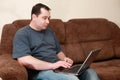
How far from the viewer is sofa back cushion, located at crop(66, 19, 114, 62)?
304 cm

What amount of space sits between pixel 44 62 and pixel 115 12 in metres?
1.79

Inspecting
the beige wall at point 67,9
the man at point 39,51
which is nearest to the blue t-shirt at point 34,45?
the man at point 39,51

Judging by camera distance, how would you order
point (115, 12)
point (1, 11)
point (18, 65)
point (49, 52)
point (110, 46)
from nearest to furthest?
point (18, 65)
point (49, 52)
point (1, 11)
point (110, 46)
point (115, 12)

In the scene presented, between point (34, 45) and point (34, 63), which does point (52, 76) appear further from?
point (34, 45)

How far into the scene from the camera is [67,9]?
3.32 metres

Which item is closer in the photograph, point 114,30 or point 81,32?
point 81,32

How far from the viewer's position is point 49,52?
2.43 m

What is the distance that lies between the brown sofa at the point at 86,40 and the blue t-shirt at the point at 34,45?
254mm

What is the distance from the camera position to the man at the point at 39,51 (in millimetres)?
2219

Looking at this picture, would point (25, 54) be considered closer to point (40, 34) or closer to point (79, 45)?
point (40, 34)

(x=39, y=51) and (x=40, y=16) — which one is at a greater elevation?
(x=40, y=16)

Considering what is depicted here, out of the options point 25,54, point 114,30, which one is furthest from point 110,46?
point 25,54

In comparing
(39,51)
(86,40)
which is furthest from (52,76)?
(86,40)

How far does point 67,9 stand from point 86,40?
51cm
